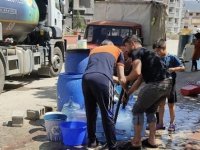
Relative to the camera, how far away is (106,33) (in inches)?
512

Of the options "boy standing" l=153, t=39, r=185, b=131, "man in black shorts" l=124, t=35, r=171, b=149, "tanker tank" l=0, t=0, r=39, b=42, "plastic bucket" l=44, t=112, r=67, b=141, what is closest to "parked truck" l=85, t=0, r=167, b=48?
"tanker tank" l=0, t=0, r=39, b=42

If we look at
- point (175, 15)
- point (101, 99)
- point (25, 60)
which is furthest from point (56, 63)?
point (175, 15)

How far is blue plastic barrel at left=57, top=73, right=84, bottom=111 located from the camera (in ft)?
23.0

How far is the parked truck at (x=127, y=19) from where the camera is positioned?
1318cm

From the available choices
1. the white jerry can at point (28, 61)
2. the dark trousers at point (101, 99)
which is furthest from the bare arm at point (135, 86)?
the white jerry can at point (28, 61)

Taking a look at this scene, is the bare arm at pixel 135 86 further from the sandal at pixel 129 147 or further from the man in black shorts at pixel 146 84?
the sandal at pixel 129 147

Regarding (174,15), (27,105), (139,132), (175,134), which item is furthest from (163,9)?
(174,15)

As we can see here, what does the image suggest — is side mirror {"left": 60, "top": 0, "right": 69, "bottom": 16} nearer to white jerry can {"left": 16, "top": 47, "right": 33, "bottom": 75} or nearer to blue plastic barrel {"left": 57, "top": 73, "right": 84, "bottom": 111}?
white jerry can {"left": 16, "top": 47, "right": 33, "bottom": 75}

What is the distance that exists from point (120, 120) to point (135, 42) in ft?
4.47

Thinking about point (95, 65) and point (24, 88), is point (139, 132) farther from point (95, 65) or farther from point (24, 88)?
point (24, 88)

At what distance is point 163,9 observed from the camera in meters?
16.4

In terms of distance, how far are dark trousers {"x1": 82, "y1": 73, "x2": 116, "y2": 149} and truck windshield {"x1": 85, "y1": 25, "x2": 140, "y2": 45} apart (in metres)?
6.99

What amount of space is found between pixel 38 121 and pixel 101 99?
2.30 metres

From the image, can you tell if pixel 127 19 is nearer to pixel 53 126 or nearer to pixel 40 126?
pixel 40 126
